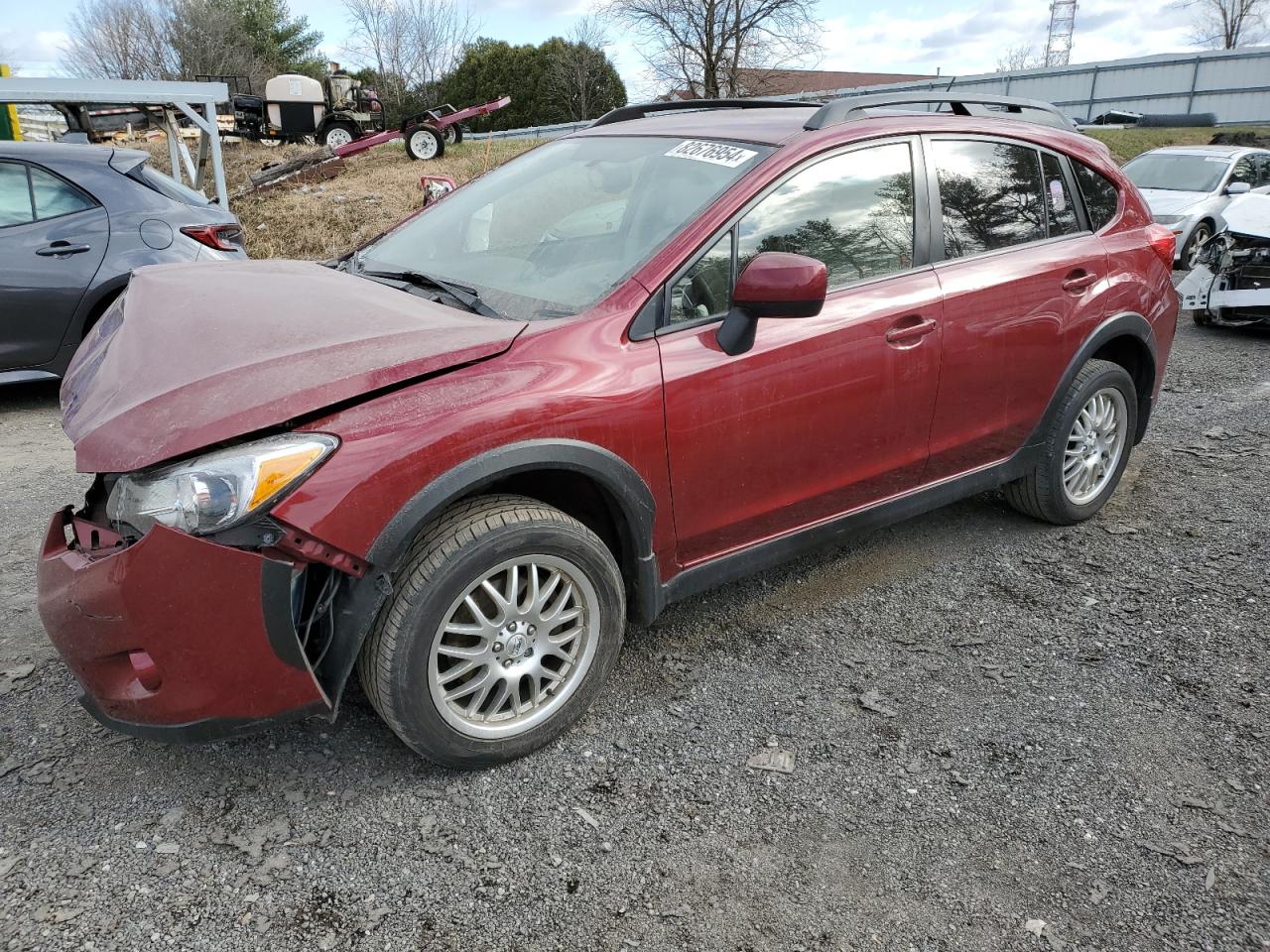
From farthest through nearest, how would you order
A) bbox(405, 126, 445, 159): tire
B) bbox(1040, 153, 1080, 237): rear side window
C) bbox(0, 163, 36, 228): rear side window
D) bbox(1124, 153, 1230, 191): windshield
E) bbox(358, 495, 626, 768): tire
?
bbox(405, 126, 445, 159): tire
bbox(1124, 153, 1230, 191): windshield
bbox(0, 163, 36, 228): rear side window
bbox(1040, 153, 1080, 237): rear side window
bbox(358, 495, 626, 768): tire

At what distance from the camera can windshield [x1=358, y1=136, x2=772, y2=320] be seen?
2943mm

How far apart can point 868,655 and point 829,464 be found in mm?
699

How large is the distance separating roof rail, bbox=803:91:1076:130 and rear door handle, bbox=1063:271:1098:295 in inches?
26.7

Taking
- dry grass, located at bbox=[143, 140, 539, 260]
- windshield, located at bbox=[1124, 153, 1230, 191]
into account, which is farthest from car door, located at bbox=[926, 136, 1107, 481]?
windshield, located at bbox=[1124, 153, 1230, 191]

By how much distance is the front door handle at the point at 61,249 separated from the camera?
18.7 ft

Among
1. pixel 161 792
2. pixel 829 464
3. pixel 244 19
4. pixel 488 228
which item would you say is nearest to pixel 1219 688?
pixel 829 464

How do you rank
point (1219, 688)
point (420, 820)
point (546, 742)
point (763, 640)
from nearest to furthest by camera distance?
point (420, 820)
point (546, 742)
point (1219, 688)
point (763, 640)

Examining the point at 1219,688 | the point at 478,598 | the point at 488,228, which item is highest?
Answer: the point at 488,228

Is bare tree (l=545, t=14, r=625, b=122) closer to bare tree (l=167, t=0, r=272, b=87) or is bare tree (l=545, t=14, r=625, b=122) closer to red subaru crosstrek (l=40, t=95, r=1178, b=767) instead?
bare tree (l=167, t=0, r=272, b=87)

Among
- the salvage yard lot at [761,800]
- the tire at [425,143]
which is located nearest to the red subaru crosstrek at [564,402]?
the salvage yard lot at [761,800]

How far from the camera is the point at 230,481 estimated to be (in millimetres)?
2211

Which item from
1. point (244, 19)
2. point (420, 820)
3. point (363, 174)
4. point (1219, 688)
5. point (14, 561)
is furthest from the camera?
point (244, 19)

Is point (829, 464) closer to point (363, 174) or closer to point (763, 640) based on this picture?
point (763, 640)

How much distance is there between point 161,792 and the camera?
8.55 ft
